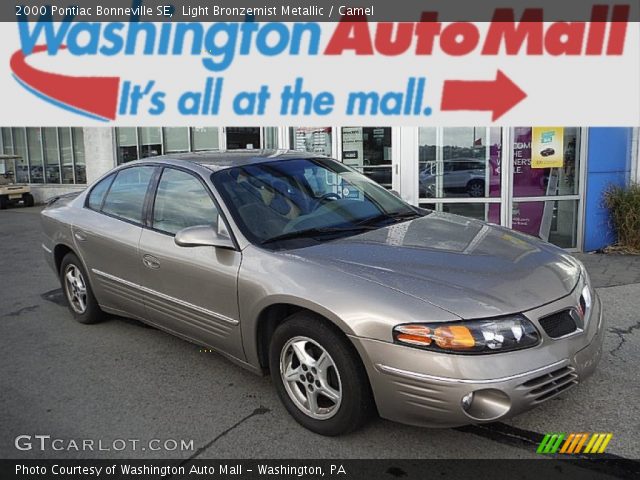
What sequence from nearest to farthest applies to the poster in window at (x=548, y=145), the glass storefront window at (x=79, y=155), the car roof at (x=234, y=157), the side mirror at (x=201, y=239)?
1. the side mirror at (x=201, y=239)
2. the car roof at (x=234, y=157)
3. the poster in window at (x=548, y=145)
4. the glass storefront window at (x=79, y=155)

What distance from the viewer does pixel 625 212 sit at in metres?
7.20

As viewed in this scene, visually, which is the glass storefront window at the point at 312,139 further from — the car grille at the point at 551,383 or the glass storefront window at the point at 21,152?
the glass storefront window at the point at 21,152

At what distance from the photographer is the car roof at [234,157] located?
378cm

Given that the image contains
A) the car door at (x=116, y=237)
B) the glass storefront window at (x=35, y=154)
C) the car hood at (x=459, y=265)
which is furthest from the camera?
the glass storefront window at (x=35, y=154)

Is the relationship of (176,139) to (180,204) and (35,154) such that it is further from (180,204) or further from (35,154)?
(180,204)

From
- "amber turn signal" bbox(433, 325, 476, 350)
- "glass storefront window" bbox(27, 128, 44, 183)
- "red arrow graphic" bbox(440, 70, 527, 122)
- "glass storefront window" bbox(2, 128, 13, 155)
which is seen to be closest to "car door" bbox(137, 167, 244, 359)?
"amber turn signal" bbox(433, 325, 476, 350)

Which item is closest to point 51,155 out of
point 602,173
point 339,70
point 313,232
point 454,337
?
point 339,70

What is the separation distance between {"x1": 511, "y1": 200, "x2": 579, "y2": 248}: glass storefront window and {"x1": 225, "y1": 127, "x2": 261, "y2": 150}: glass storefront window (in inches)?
202

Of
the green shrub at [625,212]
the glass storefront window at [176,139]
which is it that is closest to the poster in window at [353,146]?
the green shrub at [625,212]

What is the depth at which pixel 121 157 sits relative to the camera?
14.0 metres

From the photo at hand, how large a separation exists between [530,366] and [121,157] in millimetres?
13316

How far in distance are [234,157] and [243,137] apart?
6857 millimetres

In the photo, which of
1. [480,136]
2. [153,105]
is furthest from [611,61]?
[153,105]

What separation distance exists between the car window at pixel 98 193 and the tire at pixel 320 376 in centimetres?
241
